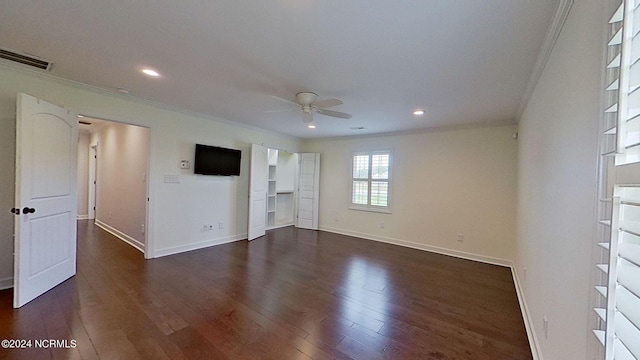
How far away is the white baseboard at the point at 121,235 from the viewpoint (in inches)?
172

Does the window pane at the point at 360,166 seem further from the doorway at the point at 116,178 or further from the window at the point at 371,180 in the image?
the doorway at the point at 116,178

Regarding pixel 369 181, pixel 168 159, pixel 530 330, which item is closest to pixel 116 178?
pixel 168 159

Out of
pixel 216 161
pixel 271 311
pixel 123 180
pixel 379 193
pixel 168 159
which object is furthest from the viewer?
pixel 379 193

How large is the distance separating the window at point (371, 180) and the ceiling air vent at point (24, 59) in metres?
5.00

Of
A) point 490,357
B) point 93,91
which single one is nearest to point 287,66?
point 93,91

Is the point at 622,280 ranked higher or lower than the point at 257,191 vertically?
higher

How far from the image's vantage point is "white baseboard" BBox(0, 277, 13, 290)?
8.80 ft

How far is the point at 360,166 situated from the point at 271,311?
13.2 feet

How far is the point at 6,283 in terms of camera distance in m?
2.71

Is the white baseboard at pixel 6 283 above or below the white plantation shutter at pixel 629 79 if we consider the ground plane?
below

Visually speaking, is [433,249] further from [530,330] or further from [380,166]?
[530,330]

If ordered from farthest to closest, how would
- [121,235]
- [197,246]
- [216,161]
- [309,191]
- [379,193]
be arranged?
[309,191] < [379,193] < [121,235] < [216,161] < [197,246]

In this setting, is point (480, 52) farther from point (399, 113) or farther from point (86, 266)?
point (86, 266)

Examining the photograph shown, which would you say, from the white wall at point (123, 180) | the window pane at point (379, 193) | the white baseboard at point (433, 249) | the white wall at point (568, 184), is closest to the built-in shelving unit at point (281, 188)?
the white baseboard at point (433, 249)
